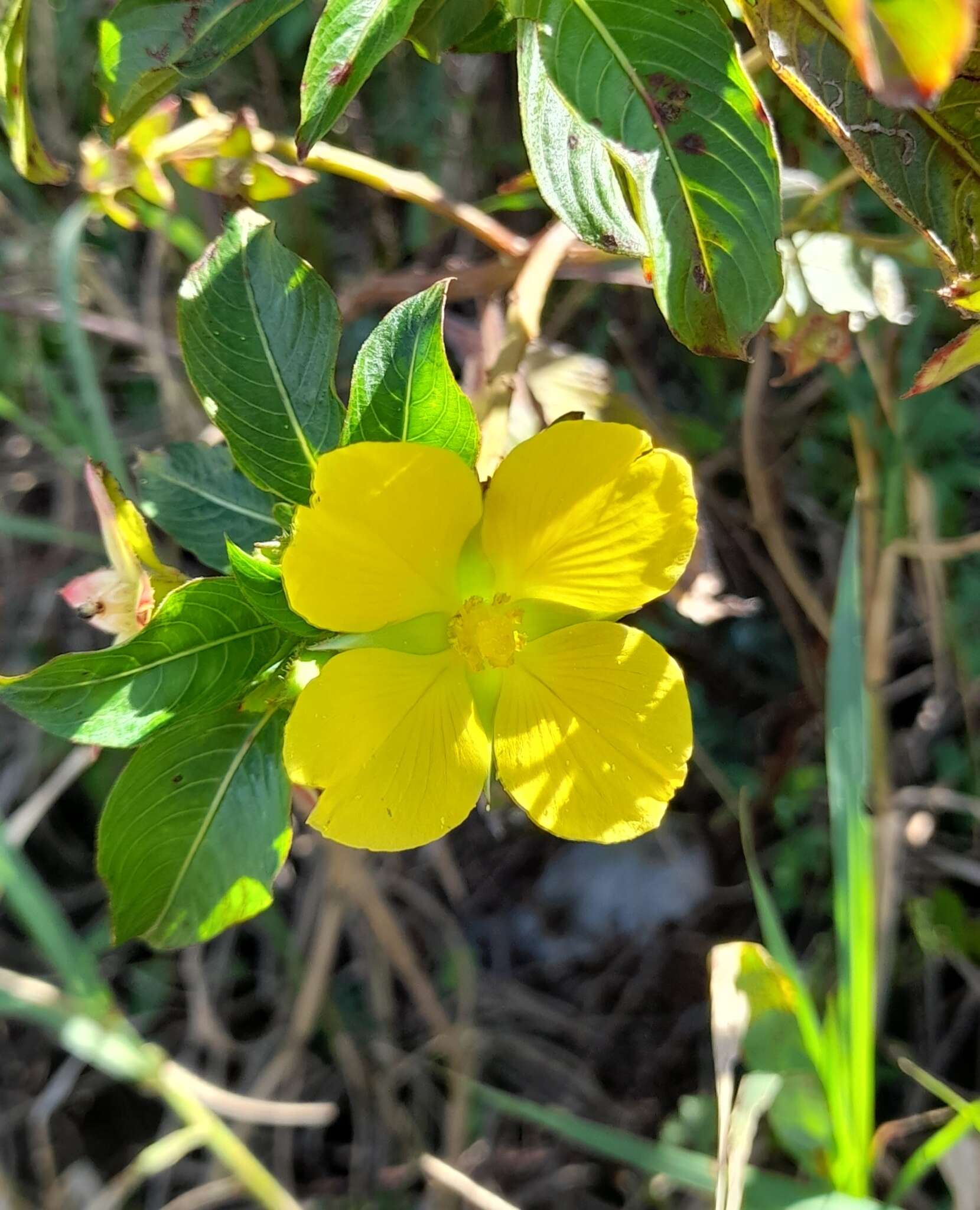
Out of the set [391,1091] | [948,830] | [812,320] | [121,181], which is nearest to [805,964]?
[948,830]

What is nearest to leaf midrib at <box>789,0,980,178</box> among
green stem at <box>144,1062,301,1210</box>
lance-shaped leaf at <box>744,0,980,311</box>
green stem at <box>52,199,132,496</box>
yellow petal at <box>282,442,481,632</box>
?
lance-shaped leaf at <box>744,0,980,311</box>

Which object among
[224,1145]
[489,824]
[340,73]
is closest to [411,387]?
[340,73]

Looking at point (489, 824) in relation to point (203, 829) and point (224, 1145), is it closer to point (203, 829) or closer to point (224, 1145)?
point (224, 1145)

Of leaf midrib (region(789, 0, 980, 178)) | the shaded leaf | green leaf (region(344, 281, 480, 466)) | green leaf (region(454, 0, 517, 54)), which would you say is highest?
green leaf (region(454, 0, 517, 54))

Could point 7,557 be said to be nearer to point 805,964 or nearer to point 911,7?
point 805,964

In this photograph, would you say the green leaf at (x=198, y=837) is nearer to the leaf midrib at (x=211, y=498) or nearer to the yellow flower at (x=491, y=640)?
the yellow flower at (x=491, y=640)

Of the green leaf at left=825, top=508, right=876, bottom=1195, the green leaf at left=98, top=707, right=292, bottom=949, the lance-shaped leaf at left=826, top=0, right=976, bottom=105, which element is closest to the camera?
the lance-shaped leaf at left=826, top=0, right=976, bottom=105

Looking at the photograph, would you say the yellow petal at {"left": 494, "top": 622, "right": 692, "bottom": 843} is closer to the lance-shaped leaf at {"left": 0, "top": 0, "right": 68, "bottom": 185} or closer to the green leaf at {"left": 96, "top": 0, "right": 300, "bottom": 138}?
the green leaf at {"left": 96, "top": 0, "right": 300, "bottom": 138}
